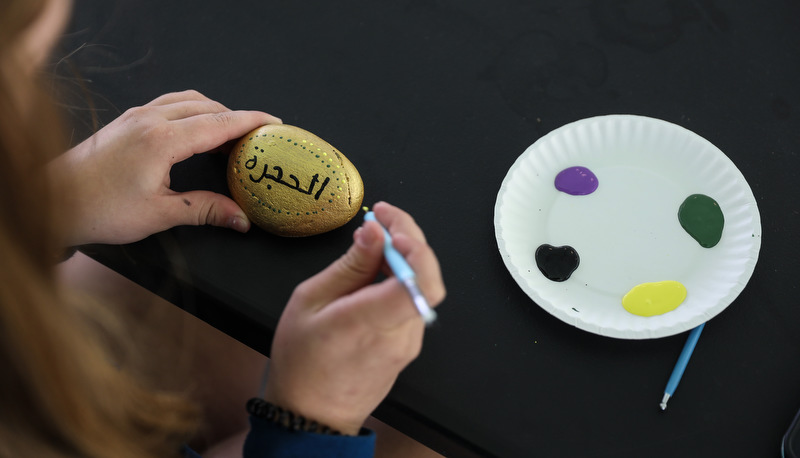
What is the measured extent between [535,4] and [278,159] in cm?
38

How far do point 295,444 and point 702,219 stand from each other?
0.45 m

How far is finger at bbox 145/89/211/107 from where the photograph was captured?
70 cm

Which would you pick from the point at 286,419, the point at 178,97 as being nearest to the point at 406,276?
the point at 286,419

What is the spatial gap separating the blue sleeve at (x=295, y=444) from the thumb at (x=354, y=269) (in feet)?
0.39

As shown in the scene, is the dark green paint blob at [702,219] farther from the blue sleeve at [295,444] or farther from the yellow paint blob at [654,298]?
the blue sleeve at [295,444]

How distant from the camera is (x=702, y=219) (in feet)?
1.98

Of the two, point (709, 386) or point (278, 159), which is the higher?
point (278, 159)

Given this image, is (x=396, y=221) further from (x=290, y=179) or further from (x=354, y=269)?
(x=290, y=179)

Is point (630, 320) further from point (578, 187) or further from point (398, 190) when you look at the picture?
point (398, 190)

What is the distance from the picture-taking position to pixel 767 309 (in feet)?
1.90

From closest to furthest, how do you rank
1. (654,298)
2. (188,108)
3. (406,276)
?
(406,276) < (654,298) < (188,108)

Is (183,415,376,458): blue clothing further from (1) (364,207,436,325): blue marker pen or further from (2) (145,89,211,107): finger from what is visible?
(2) (145,89,211,107): finger

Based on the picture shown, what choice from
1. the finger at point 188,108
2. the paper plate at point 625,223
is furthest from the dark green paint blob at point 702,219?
the finger at point 188,108

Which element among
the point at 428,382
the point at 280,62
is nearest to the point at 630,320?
the point at 428,382
